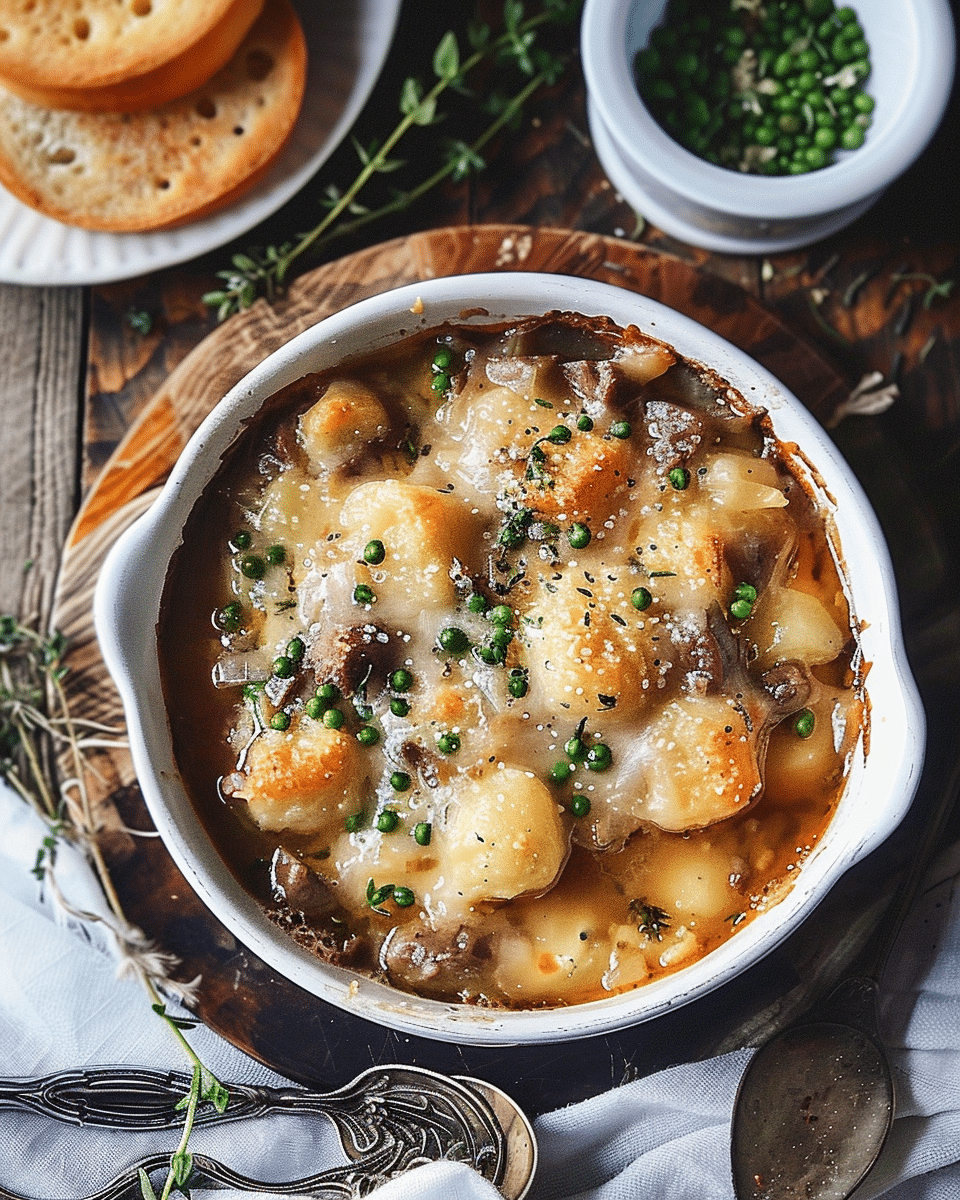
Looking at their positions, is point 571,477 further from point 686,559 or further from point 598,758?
point 598,758

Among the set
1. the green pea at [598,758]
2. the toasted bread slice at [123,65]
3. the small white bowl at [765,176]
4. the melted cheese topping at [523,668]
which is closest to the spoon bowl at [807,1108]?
the melted cheese topping at [523,668]

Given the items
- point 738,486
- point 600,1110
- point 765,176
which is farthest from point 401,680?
point 765,176

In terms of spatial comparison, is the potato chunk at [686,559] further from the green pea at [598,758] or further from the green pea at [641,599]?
the green pea at [598,758]

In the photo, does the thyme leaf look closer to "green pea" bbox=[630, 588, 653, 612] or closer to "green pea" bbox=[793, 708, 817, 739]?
"green pea" bbox=[793, 708, 817, 739]

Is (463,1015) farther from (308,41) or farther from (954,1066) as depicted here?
(308,41)

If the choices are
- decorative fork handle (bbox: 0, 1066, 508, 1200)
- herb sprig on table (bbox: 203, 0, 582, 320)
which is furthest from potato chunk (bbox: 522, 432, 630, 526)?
decorative fork handle (bbox: 0, 1066, 508, 1200)

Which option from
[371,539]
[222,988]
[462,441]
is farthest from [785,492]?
[222,988]

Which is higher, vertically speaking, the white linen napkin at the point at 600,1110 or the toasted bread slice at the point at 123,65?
the toasted bread slice at the point at 123,65
